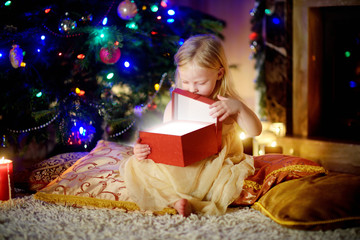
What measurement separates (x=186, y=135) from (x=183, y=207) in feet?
0.88

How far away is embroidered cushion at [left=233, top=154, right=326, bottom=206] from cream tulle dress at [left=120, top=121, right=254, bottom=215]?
72 mm

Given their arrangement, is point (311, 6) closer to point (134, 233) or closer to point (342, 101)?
point (342, 101)

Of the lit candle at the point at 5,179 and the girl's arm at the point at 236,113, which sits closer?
→ the girl's arm at the point at 236,113

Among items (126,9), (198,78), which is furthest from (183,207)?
(126,9)

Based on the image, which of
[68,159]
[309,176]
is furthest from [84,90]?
[309,176]

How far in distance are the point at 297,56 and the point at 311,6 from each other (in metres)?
0.31

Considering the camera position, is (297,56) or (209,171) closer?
(209,171)

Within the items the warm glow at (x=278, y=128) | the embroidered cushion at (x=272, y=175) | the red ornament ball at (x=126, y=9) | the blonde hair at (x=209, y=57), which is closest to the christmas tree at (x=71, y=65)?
the red ornament ball at (x=126, y=9)

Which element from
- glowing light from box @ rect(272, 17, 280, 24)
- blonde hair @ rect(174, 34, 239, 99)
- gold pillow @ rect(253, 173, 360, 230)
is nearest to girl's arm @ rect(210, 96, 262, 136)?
blonde hair @ rect(174, 34, 239, 99)

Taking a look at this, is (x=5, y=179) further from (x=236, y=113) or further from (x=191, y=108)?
(x=236, y=113)

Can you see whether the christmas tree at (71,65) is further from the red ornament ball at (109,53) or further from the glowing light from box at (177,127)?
the glowing light from box at (177,127)

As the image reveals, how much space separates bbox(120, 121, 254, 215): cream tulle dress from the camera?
1277 mm

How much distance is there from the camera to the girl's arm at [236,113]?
4.14 feet

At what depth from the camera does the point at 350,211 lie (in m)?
1.13
